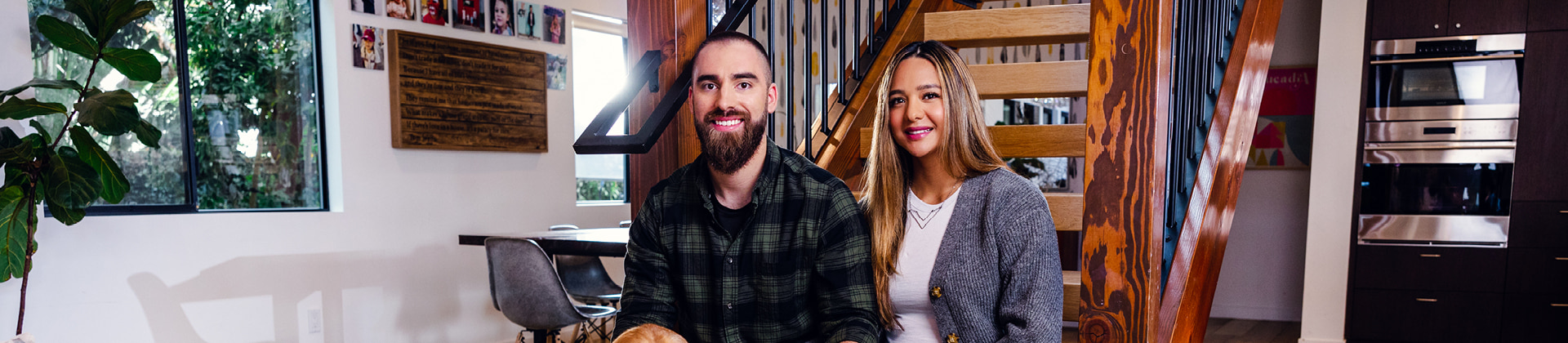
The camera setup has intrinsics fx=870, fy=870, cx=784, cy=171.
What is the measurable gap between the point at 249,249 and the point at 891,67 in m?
3.14

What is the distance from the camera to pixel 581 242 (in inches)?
117

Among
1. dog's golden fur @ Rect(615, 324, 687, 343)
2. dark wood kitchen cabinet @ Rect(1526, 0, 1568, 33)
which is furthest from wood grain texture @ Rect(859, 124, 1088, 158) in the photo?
dark wood kitchen cabinet @ Rect(1526, 0, 1568, 33)

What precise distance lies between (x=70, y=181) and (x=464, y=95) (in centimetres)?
172

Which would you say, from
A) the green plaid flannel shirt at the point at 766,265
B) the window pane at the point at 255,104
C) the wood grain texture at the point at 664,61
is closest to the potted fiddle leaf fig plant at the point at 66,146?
the window pane at the point at 255,104

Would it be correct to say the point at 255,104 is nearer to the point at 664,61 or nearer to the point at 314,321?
the point at 314,321

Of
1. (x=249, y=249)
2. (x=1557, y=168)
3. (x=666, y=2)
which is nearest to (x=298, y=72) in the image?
(x=249, y=249)

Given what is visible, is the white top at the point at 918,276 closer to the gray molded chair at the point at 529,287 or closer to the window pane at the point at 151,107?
the gray molded chair at the point at 529,287

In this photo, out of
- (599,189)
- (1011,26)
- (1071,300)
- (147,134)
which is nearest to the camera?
(1071,300)

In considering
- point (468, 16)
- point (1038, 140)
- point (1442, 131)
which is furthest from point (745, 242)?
point (1442, 131)

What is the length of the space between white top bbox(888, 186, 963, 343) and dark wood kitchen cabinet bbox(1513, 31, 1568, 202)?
3.94 m

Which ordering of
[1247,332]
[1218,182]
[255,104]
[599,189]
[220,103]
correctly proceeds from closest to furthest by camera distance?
[1218,182] → [220,103] → [255,104] → [1247,332] → [599,189]

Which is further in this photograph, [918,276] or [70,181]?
[70,181]

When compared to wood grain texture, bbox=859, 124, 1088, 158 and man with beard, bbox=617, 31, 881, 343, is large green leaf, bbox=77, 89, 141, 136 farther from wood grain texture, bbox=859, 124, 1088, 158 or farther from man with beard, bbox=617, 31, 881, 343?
wood grain texture, bbox=859, 124, 1088, 158

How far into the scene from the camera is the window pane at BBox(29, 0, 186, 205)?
3.21m
